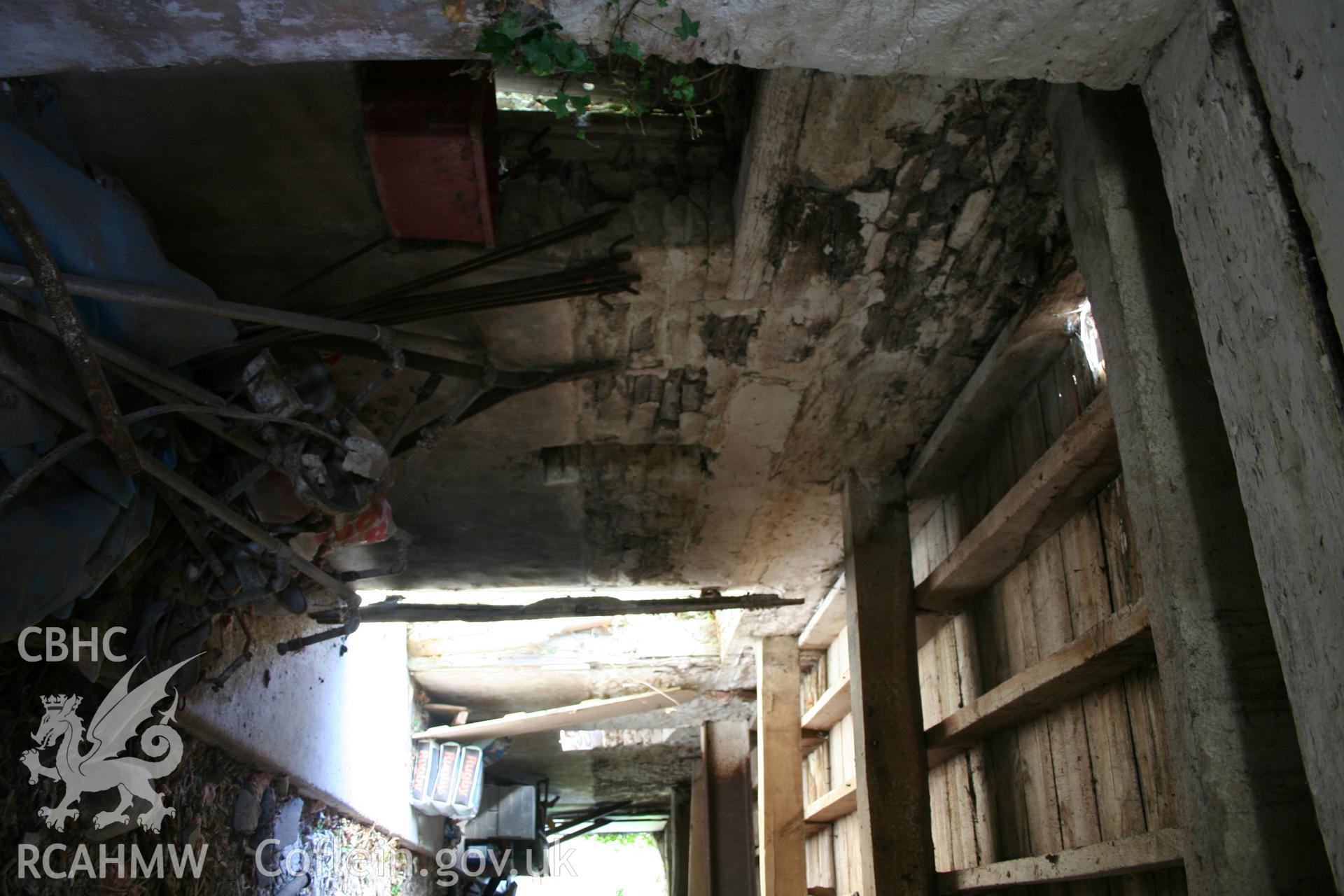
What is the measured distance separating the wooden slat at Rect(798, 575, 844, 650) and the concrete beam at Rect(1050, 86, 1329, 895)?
2760mm

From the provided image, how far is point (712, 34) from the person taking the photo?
4.87 ft

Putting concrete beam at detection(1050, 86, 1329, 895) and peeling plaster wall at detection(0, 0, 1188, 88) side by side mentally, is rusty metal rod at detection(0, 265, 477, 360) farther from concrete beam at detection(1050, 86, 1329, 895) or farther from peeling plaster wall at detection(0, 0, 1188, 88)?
concrete beam at detection(1050, 86, 1329, 895)

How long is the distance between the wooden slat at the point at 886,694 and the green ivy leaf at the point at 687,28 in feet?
7.28

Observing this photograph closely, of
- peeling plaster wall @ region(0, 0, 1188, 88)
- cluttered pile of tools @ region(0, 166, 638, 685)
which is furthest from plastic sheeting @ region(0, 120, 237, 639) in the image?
peeling plaster wall @ region(0, 0, 1188, 88)

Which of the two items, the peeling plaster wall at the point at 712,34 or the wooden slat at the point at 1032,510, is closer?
the peeling plaster wall at the point at 712,34

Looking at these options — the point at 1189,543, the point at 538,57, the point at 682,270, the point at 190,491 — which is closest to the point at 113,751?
the point at 190,491

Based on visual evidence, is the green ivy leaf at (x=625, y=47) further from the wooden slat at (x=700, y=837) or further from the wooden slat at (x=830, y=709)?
the wooden slat at (x=700, y=837)

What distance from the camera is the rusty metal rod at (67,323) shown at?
161cm

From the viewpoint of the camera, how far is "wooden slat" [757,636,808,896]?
4816 mm

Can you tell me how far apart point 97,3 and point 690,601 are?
266 centimetres

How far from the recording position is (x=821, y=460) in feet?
11.1

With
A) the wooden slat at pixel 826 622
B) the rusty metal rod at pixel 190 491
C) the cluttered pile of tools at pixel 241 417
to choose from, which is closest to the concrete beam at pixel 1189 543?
the cluttered pile of tools at pixel 241 417

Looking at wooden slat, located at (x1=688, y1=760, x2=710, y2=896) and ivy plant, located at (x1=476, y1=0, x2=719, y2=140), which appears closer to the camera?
ivy plant, located at (x1=476, y1=0, x2=719, y2=140)

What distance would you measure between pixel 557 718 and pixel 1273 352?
18.6 ft
